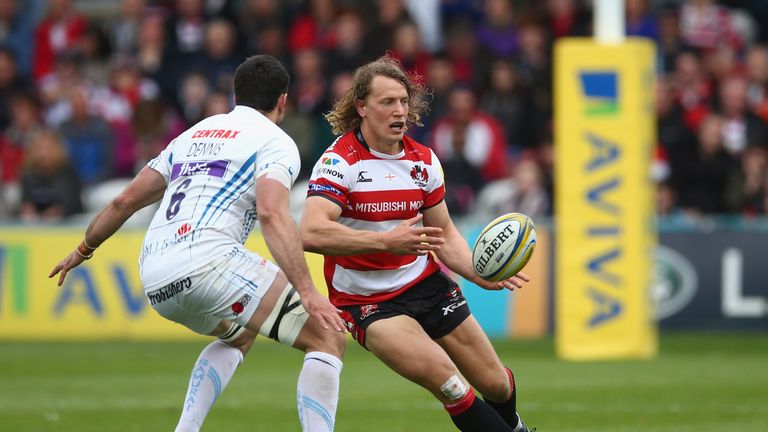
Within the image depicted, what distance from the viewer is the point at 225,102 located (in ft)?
55.2

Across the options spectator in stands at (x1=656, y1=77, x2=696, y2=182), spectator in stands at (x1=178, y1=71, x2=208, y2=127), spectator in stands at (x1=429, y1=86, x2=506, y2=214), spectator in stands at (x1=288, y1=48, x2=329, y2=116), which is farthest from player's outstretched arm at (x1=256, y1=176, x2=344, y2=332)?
spectator in stands at (x1=178, y1=71, x2=208, y2=127)

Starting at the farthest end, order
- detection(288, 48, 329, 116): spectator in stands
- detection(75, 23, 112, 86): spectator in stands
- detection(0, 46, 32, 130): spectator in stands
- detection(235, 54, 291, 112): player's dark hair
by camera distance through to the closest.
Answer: detection(75, 23, 112, 86): spectator in stands → detection(0, 46, 32, 130): spectator in stands → detection(288, 48, 329, 116): spectator in stands → detection(235, 54, 291, 112): player's dark hair

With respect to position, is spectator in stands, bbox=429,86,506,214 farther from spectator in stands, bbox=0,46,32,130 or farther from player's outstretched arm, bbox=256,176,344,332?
player's outstretched arm, bbox=256,176,344,332

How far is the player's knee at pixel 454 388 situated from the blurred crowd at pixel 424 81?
9.05 m

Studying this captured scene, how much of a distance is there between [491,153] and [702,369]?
4.92m

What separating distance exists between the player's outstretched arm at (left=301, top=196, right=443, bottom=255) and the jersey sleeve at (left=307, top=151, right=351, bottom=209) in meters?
0.04

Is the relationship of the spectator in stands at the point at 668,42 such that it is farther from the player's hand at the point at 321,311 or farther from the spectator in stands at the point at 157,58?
the player's hand at the point at 321,311

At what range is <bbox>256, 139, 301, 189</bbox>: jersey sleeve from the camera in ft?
23.1

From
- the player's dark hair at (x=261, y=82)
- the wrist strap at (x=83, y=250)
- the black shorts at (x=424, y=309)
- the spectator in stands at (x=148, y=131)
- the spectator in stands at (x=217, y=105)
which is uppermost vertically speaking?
the player's dark hair at (x=261, y=82)

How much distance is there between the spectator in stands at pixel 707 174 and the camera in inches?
642

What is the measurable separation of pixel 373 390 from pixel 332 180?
16.2 feet

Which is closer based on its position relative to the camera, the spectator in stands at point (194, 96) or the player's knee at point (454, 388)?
the player's knee at point (454, 388)

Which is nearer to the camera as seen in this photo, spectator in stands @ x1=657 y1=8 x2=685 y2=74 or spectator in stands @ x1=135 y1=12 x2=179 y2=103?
spectator in stands @ x1=657 y1=8 x2=685 y2=74

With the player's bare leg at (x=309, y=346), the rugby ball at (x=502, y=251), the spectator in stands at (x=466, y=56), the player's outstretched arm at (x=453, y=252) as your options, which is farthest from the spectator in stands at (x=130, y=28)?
the player's bare leg at (x=309, y=346)
